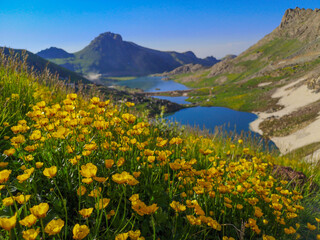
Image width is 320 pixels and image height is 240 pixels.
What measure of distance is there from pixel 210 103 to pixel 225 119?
32.4m

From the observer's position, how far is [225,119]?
8538 cm

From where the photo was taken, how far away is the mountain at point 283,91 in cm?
5091

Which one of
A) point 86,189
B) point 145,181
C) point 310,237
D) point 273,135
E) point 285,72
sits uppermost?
point 285,72

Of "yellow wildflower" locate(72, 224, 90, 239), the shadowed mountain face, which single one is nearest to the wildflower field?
"yellow wildflower" locate(72, 224, 90, 239)

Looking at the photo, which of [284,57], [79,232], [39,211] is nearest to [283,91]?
[284,57]

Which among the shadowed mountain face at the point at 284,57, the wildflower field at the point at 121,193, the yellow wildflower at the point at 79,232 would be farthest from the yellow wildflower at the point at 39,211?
the shadowed mountain face at the point at 284,57

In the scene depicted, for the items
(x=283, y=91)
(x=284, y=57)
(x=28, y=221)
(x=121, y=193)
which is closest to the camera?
(x=28, y=221)

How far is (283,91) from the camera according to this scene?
311 ft

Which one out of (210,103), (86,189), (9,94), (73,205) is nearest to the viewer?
(86,189)

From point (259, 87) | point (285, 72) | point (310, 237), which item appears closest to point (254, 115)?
point (259, 87)

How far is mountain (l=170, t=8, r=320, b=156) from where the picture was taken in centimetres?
5091

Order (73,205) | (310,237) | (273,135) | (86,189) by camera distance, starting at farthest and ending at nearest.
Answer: (273,135) → (310,237) → (73,205) → (86,189)

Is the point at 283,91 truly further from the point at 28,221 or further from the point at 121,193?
the point at 28,221

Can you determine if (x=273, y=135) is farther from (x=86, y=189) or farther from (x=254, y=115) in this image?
(x=86, y=189)
